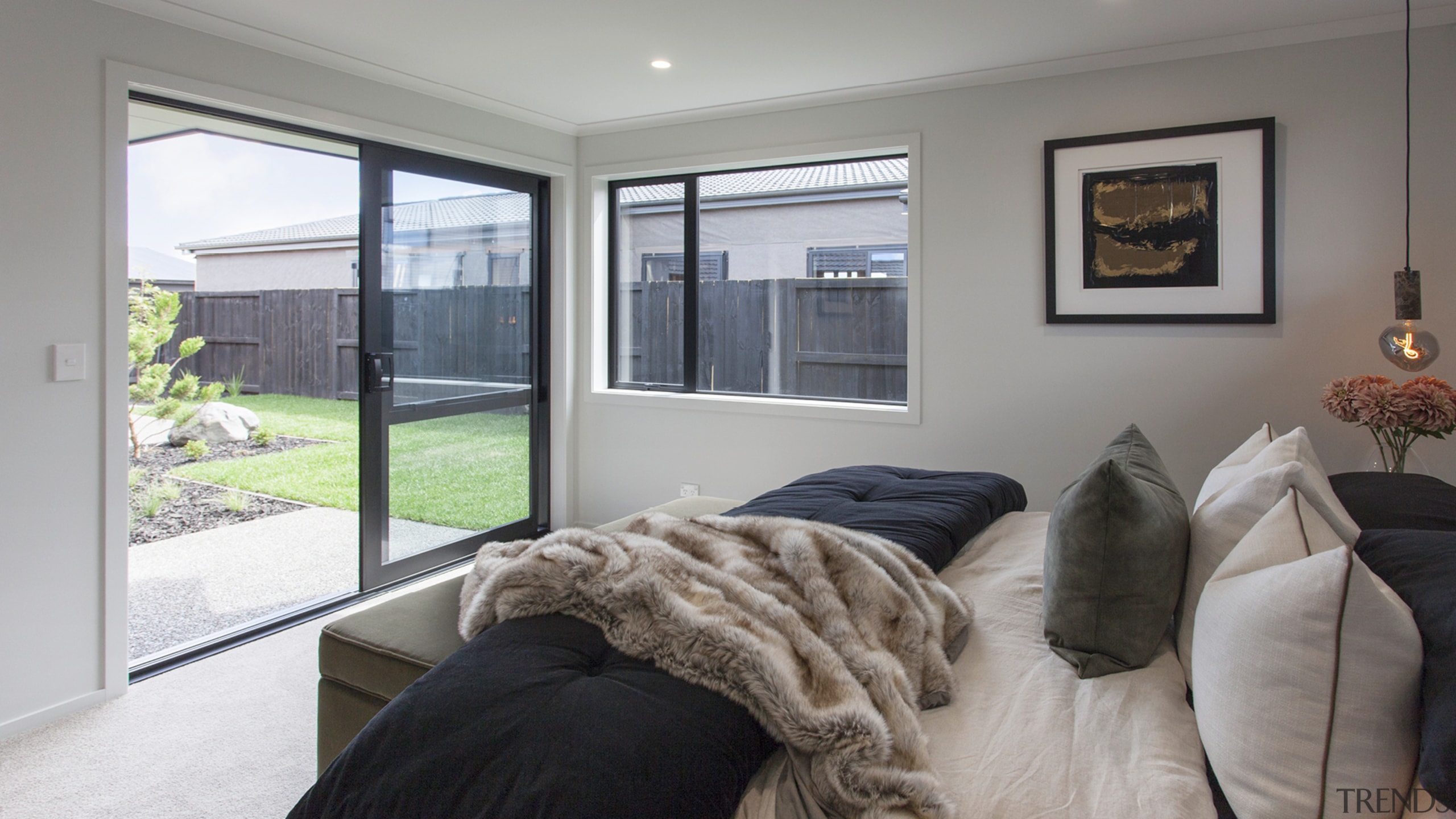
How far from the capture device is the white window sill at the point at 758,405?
3.87m

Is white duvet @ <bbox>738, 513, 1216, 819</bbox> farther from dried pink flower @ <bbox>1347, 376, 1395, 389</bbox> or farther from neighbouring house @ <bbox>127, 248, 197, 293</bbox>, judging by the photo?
neighbouring house @ <bbox>127, 248, 197, 293</bbox>

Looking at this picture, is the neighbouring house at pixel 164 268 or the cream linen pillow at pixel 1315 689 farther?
the neighbouring house at pixel 164 268

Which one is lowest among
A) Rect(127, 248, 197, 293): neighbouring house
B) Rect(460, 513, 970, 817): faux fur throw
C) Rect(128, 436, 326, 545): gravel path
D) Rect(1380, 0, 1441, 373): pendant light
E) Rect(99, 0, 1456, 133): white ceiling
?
Rect(128, 436, 326, 545): gravel path

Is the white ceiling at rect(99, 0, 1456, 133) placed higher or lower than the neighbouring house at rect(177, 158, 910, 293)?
higher

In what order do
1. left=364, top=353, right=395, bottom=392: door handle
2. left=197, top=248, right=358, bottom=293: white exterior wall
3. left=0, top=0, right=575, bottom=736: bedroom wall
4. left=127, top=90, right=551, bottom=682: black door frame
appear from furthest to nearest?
1. left=197, top=248, right=358, bottom=293: white exterior wall
2. left=364, top=353, right=395, bottom=392: door handle
3. left=127, top=90, right=551, bottom=682: black door frame
4. left=0, top=0, right=575, bottom=736: bedroom wall

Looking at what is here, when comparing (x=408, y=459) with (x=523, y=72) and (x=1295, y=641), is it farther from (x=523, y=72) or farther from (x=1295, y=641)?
(x=1295, y=641)

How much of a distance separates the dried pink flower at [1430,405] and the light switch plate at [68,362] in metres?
4.15

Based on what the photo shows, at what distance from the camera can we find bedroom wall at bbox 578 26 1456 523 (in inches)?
114

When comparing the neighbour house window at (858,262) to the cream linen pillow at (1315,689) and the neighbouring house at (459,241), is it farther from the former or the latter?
the cream linen pillow at (1315,689)

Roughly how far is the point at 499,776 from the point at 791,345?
11.2ft

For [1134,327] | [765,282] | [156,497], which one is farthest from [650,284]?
[156,497]

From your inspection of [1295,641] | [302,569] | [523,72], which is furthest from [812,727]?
[302,569]

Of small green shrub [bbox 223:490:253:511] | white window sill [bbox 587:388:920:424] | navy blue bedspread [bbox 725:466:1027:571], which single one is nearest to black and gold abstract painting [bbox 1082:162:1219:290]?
white window sill [bbox 587:388:920:424]

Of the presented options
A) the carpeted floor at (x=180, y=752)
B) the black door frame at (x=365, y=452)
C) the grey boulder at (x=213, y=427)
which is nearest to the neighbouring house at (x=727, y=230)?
the black door frame at (x=365, y=452)
